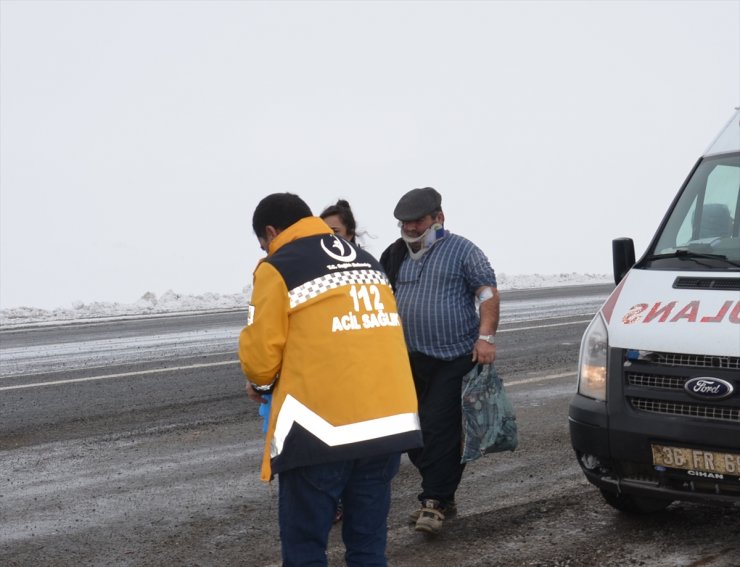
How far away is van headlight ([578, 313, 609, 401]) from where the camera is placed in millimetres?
5266

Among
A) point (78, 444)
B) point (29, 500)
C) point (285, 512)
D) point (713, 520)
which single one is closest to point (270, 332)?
point (285, 512)

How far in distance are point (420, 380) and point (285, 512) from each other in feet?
7.08

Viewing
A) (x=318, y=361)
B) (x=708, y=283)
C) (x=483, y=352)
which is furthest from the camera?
(x=483, y=352)

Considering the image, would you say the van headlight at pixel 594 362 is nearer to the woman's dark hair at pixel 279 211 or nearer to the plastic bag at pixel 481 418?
the plastic bag at pixel 481 418

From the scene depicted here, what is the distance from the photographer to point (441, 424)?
5711 mm

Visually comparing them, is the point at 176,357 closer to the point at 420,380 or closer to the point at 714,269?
the point at 420,380

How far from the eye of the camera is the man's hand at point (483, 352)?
566 cm

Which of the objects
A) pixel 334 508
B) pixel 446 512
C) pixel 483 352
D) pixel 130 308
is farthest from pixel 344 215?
pixel 130 308

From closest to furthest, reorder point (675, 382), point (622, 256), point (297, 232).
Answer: point (297, 232) → point (675, 382) → point (622, 256)

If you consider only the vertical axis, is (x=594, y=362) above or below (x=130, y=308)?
above

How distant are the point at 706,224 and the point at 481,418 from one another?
1.63m

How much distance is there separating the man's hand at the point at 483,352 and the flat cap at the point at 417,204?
2.49ft

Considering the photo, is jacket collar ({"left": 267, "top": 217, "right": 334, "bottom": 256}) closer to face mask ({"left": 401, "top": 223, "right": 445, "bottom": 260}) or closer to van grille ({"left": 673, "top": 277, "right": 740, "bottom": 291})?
face mask ({"left": 401, "top": 223, "right": 445, "bottom": 260})

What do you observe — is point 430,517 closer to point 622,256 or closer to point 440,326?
point 440,326
